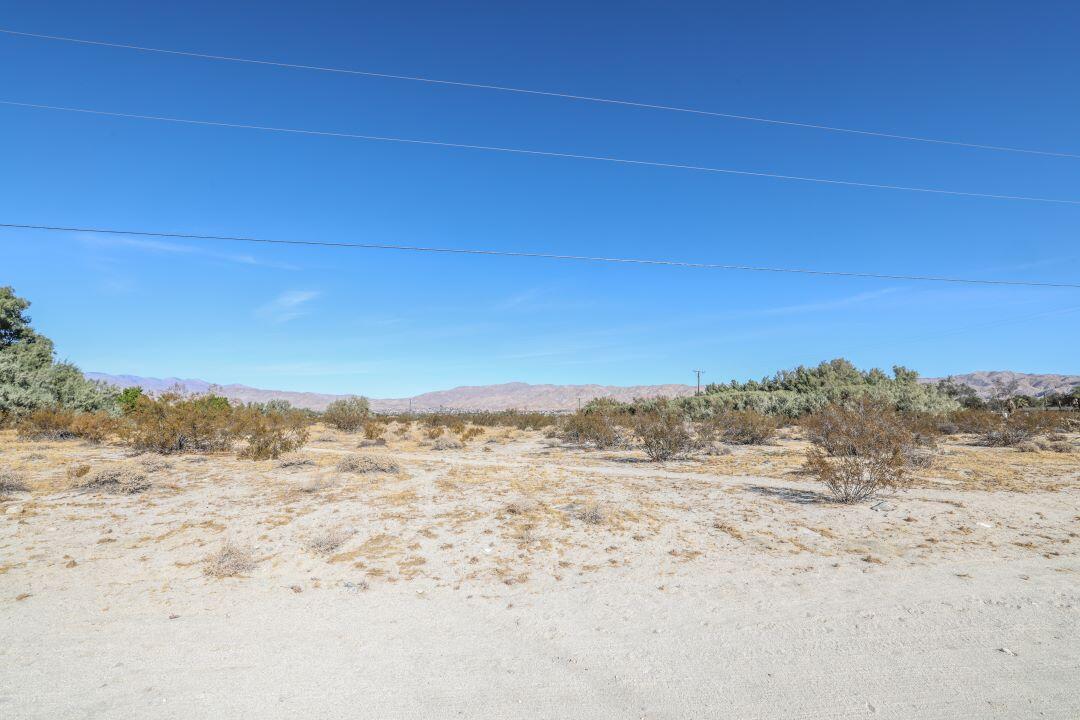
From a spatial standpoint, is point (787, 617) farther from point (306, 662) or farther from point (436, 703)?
point (306, 662)

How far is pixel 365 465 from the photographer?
12773 mm

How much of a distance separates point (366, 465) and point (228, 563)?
6614mm

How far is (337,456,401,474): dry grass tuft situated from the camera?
12741mm

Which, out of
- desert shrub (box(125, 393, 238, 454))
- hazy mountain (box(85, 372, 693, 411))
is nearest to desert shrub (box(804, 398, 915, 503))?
desert shrub (box(125, 393, 238, 454))

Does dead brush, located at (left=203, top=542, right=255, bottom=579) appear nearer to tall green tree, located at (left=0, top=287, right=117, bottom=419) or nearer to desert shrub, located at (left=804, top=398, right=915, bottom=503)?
desert shrub, located at (left=804, top=398, right=915, bottom=503)

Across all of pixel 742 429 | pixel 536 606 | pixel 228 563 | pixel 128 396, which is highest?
pixel 128 396

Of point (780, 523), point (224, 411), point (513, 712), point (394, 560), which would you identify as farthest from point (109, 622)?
point (224, 411)

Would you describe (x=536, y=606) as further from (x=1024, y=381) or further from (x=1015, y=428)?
(x=1024, y=381)

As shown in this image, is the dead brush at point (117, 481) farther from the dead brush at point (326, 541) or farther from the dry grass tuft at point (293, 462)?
the dead brush at point (326, 541)

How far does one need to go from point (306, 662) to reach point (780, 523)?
7.05 m

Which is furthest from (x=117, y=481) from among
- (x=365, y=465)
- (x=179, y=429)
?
(x=179, y=429)

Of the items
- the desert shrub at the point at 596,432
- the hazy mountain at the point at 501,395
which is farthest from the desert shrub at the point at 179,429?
the hazy mountain at the point at 501,395

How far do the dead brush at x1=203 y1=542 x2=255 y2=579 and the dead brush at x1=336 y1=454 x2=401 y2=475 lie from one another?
241 inches

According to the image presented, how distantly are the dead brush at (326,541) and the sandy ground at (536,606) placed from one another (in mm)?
31
